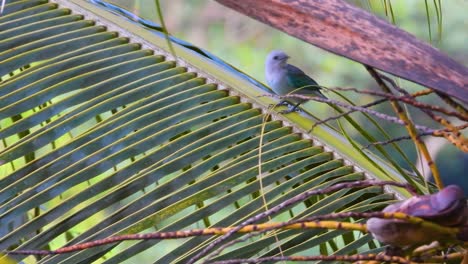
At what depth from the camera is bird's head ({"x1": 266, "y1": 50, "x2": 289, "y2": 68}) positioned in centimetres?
247

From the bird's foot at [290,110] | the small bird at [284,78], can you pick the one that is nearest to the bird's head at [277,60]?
the small bird at [284,78]

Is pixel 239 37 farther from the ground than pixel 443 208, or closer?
farther from the ground

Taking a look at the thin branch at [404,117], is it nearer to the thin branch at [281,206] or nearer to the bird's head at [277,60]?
the thin branch at [281,206]

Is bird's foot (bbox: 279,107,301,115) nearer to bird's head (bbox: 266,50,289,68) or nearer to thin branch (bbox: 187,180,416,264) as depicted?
thin branch (bbox: 187,180,416,264)

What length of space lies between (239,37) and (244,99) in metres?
3.25

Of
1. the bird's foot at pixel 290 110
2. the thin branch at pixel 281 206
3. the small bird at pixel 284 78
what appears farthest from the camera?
the small bird at pixel 284 78

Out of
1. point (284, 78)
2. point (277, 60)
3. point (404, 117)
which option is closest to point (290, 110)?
point (404, 117)

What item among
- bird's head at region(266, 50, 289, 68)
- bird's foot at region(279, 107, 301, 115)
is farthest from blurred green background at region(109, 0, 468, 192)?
bird's foot at region(279, 107, 301, 115)

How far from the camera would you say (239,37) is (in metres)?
4.45

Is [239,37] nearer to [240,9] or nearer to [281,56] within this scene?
[281,56]

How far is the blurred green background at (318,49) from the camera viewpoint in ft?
13.0

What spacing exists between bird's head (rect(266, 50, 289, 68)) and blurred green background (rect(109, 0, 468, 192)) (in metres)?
1.32

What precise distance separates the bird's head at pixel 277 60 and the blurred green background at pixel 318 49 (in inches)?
52.1

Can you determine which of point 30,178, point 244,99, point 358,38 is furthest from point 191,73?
point 358,38
